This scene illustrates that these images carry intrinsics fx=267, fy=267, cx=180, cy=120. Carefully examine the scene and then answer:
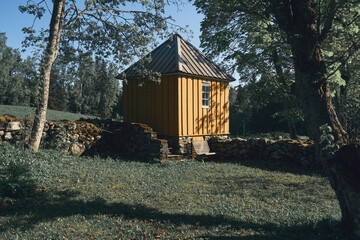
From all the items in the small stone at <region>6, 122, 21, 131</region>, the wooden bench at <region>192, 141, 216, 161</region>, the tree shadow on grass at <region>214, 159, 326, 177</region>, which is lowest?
the tree shadow on grass at <region>214, 159, 326, 177</region>

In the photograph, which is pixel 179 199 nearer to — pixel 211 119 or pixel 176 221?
pixel 176 221

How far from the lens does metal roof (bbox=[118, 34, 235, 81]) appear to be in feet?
41.9

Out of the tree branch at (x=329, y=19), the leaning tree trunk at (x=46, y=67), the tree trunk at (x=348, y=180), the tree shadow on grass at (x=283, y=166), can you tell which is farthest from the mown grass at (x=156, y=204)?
the tree branch at (x=329, y=19)

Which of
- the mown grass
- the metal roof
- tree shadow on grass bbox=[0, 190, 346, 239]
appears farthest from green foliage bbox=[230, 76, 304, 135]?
tree shadow on grass bbox=[0, 190, 346, 239]

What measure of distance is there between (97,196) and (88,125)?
599cm

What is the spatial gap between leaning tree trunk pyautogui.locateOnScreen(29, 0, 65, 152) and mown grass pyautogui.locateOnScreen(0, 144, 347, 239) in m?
0.70

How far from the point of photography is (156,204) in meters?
6.01

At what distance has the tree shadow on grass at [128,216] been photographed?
15.1 feet

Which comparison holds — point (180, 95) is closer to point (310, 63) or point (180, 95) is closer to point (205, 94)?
point (205, 94)

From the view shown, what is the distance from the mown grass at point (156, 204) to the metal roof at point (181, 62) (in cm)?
543

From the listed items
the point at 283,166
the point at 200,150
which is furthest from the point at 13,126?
the point at 283,166

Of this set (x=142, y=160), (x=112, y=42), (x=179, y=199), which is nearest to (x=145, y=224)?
(x=179, y=199)

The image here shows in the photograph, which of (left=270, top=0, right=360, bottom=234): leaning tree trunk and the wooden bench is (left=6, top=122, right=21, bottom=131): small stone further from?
(left=270, top=0, right=360, bottom=234): leaning tree trunk

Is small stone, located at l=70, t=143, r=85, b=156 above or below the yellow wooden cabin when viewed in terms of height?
below
